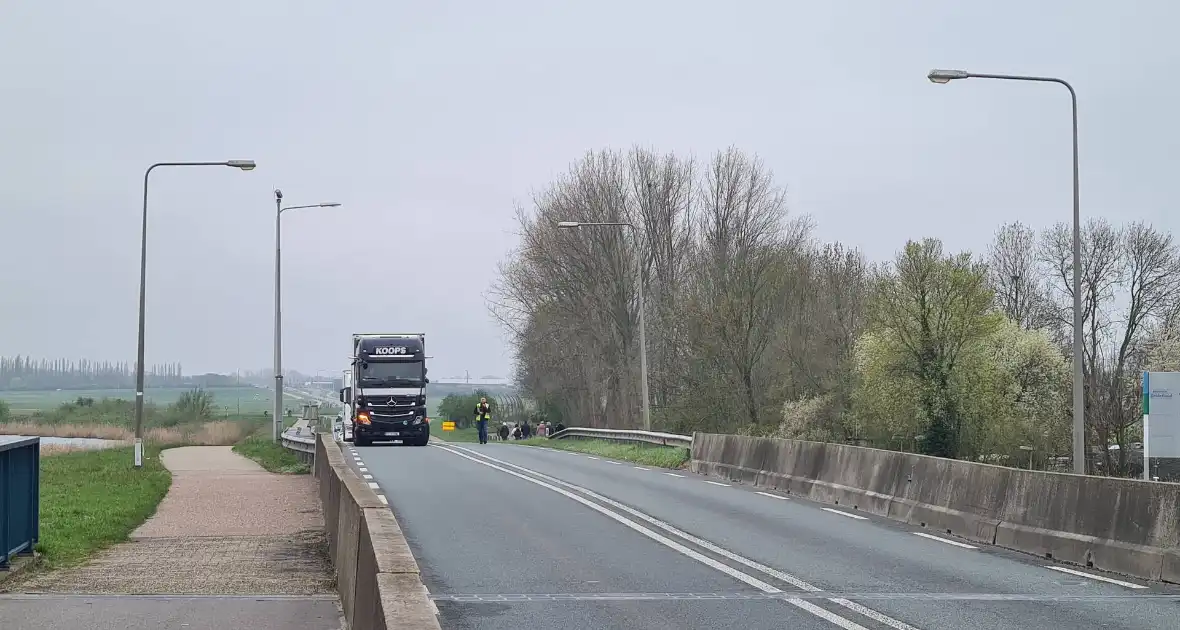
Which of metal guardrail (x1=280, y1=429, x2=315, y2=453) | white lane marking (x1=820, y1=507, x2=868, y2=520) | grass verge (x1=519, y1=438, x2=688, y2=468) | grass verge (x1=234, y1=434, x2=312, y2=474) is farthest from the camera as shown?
metal guardrail (x1=280, y1=429, x2=315, y2=453)

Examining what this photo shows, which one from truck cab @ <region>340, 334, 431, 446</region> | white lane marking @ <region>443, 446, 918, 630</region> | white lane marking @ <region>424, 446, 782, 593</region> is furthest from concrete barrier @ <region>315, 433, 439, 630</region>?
truck cab @ <region>340, 334, 431, 446</region>

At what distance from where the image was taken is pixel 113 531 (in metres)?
16.2

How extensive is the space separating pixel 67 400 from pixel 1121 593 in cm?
6964

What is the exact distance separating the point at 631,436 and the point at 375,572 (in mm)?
31198

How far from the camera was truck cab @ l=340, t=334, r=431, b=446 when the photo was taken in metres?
43.1

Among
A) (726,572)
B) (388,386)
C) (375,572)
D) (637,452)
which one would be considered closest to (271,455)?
(388,386)

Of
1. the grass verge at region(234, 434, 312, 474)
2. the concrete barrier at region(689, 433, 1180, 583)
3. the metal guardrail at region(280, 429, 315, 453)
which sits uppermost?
the concrete barrier at region(689, 433, 1180, 583)

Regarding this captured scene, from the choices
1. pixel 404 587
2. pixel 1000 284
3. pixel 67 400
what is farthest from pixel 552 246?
pixel 404 587

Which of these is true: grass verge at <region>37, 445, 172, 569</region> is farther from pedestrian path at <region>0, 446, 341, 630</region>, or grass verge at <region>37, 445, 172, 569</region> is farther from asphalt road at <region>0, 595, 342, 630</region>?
asphalt road at <region>0, 595, 342, 630</region>

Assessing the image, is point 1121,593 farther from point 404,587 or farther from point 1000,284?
point 1000,284

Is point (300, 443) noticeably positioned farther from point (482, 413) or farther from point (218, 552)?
point (218, 552)

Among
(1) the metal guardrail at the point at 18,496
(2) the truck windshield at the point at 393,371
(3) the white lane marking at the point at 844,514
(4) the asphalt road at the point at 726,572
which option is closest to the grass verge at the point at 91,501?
(1) the metal guardrail at the point at 18,496

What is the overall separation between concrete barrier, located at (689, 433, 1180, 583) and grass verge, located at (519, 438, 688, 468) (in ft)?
27.2

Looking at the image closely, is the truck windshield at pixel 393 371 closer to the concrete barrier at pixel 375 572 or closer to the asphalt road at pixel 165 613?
the concrete barrier at pixel 375 572
